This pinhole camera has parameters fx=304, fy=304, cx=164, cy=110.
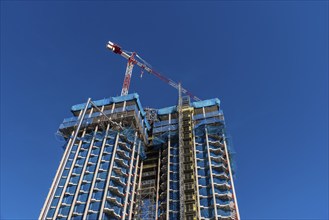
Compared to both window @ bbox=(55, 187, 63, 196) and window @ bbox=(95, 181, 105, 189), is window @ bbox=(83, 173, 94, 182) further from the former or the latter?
window @ bbox=(55, 187, 63, 196)

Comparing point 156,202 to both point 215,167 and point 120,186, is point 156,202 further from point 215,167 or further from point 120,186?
point 215,167

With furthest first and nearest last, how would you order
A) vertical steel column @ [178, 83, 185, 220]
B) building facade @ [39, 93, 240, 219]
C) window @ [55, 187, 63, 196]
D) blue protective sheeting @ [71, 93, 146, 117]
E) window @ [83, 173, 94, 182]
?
blue protective sheeting @ [71, 93, 146, 117]
window @ [83, 173, 94, 182]
window @ [55, 187, 63, 196]
vertical steel column @ [178, 83, 185, 220]
building facade @ [39, 93, 240, 219]

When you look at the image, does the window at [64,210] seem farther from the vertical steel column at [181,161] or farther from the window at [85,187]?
the vertical steel column at [181,161]

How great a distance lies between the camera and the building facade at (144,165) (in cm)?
9175

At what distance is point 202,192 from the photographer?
98750 mm

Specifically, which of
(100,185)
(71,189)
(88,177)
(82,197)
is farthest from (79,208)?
(88,177)

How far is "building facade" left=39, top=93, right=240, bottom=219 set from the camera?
91.8 meters

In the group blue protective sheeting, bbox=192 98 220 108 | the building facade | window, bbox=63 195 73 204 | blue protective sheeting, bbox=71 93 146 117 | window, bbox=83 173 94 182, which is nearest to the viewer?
window, bbox=63 195 73 204

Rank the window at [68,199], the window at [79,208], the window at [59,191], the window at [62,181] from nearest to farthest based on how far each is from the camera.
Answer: the window at [79,208] → the window at [68,199] → the window at [59,191] → the window at [62,181]

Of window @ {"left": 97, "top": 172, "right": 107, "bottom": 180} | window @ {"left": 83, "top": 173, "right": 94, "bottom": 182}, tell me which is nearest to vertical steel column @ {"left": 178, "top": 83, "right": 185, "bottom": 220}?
window @ {"left": 97, "top": 172, "right": 107, "bottom": 180}

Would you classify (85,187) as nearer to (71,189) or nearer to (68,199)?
(71,189)

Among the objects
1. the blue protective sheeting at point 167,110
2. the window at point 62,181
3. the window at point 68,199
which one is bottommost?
the window at point 68,199

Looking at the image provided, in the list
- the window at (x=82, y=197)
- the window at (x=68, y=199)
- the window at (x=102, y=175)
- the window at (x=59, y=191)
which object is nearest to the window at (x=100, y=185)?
the window at (x=102, y=175)

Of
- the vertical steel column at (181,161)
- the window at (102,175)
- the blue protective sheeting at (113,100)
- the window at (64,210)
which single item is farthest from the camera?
the blue protective sheeting at (113,100)
